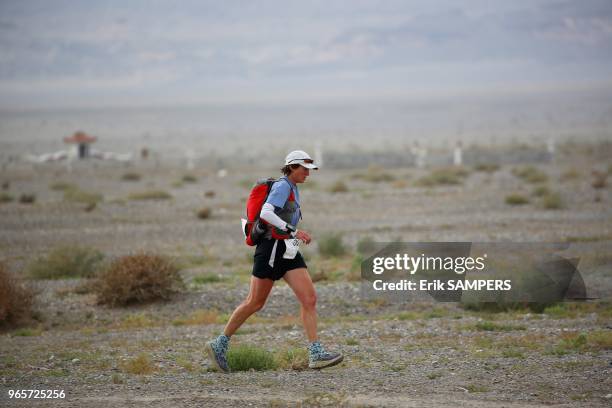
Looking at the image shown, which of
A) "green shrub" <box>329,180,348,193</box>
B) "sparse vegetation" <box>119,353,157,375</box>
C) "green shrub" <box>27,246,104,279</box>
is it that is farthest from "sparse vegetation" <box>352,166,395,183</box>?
"sparse vegetation" <box>119,353,157,375</box>

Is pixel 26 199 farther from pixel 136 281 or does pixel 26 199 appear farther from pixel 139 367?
pixel 139 367

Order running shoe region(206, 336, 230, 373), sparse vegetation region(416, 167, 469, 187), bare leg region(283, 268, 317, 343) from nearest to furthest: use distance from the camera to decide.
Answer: bare leg region(283, 268, 317, 343) < running shoe region(206, 336, 230, 373) < sparse vegetation region(416, 167, 469, 187)

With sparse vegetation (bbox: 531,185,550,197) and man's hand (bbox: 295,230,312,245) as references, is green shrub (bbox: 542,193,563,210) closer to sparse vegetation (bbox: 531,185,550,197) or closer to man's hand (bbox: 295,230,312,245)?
sparse vegetation (bbox: 531,185,550,197)

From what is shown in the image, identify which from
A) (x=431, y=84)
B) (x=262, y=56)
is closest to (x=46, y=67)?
(x=262, y=56)

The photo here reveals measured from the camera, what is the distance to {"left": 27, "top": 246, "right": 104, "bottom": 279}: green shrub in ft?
57.5

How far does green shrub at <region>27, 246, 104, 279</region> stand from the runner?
833 centimetres

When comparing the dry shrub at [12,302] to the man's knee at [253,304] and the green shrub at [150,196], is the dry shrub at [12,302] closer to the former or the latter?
the man's knee at [253,304]

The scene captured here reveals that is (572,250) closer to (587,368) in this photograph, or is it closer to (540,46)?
(587,368)

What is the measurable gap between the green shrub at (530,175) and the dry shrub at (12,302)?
2395cm

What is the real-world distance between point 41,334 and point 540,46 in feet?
602

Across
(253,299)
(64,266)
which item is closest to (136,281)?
(64,266)

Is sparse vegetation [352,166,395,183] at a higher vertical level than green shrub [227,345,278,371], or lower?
higher

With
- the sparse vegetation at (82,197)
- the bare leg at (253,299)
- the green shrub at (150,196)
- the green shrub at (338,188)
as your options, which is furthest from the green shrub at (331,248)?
the green shrub at (338,188)

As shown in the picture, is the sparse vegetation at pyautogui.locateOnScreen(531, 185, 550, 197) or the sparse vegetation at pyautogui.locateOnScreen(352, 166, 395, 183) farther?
the sparse vegetation at pyautogui.locateOnScreen(352, 166, 395, 183)
